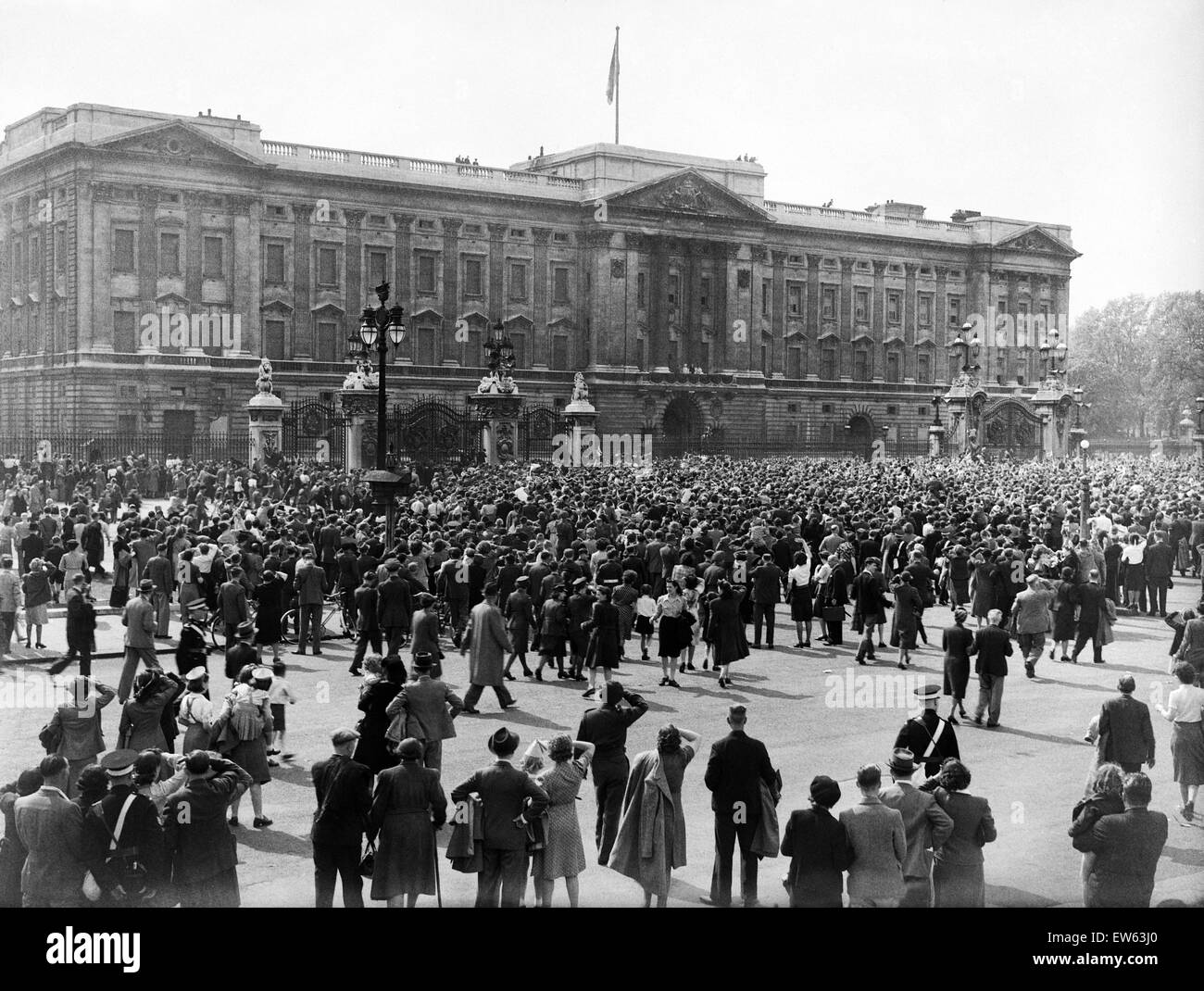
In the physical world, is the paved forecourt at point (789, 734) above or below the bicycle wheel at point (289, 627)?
below

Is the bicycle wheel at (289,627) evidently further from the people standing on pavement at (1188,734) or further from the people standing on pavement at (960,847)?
the people standing on pavement at (960,847)

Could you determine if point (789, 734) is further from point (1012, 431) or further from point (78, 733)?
point (1012, 431)

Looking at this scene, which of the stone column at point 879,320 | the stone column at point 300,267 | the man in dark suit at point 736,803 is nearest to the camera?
the man in dark suit at point 736,803

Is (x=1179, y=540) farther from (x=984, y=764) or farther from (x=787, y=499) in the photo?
(x=984, y=764)

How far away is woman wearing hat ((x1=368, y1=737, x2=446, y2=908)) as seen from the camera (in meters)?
9.96

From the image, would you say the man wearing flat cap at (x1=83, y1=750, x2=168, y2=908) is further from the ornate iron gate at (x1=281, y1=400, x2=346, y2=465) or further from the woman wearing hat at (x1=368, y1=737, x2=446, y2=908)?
the ornate iron gate at (x1=281, y1=400, x2=346, y2=465)

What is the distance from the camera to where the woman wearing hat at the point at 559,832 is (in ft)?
33.8

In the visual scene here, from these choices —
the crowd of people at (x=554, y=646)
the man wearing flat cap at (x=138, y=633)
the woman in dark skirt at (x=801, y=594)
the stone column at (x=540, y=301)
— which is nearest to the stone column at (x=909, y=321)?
the stone column at (x=540, y=301)

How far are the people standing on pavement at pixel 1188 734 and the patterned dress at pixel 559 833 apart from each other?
660 cm

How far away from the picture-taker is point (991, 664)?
16438mm

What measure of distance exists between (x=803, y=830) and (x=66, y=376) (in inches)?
2108
